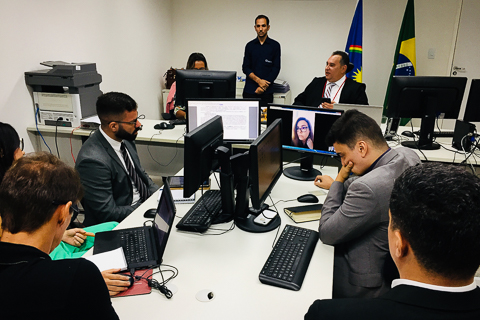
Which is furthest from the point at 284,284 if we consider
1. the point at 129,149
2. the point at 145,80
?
the point at 145,80

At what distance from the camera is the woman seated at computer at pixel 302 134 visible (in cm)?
240

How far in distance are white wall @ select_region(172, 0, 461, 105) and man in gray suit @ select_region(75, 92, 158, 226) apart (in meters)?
3.47

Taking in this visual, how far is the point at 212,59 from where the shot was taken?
5496 mm

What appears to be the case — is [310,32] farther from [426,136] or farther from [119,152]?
[119,152]

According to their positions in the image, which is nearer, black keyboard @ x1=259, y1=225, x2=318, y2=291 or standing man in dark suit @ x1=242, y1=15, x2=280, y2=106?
black keyboard @ x1=259, y1=225, x2=318, y2=291

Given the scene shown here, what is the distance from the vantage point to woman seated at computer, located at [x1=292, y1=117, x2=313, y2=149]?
2400 millimetres

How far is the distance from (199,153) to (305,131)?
1006 mm

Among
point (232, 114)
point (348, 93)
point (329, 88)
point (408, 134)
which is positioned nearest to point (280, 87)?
point (329, 88)

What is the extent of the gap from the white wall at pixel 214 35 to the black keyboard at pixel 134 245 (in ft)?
7.13

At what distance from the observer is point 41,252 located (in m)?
0.94

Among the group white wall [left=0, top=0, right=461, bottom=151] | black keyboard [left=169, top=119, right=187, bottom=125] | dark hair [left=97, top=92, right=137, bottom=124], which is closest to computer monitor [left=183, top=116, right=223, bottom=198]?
dark hair [left=97, top=92, right=137, bottom=124]

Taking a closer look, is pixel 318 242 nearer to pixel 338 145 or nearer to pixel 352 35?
pixel 338 145

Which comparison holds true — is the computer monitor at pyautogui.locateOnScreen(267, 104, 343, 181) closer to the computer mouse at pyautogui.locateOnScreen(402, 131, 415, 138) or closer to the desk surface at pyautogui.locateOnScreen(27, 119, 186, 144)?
the desk surface at pyautogui.locateOnScreen(27, 119, 186, 144)

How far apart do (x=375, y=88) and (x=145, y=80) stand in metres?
3.22
